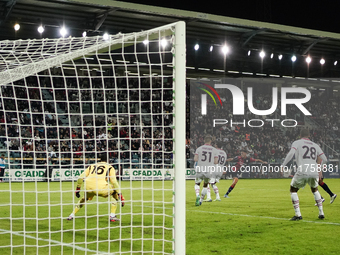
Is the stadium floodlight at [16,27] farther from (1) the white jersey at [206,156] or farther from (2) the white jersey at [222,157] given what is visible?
(1) the white jersey at [206,156]

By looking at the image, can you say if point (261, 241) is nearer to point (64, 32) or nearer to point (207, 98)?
point (64, 32)

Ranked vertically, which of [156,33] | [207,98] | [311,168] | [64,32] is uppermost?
[64,32]

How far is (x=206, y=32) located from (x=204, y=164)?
13.5m

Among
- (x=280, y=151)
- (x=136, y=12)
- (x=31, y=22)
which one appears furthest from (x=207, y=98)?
(x=31, y=22)

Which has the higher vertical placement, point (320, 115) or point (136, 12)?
point (136, 12)

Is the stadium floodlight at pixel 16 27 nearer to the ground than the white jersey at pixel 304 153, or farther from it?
farther from it

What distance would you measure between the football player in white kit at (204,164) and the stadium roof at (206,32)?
9328 millimetres

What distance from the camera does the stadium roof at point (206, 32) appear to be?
753 inches

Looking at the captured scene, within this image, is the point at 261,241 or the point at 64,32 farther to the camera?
the point at 64,32

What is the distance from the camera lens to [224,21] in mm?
21688

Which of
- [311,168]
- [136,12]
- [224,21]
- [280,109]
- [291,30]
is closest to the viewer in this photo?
[311,168]

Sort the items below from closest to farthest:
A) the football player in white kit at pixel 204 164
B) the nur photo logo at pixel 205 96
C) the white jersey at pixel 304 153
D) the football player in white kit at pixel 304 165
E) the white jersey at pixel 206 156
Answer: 1. the football player in white kit at pixel 304 165
2. the white jersey at pixel 304 153
3. the football player in white kit at pixel 204 164
4. the white jersey at pixel 206 156
5. the nur photo logo at pixel 205 96

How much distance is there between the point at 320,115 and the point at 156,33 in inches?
1244

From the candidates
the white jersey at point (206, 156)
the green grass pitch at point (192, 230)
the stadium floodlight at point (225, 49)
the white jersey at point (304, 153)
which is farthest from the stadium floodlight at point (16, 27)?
the white jersey at point (304, 153)
